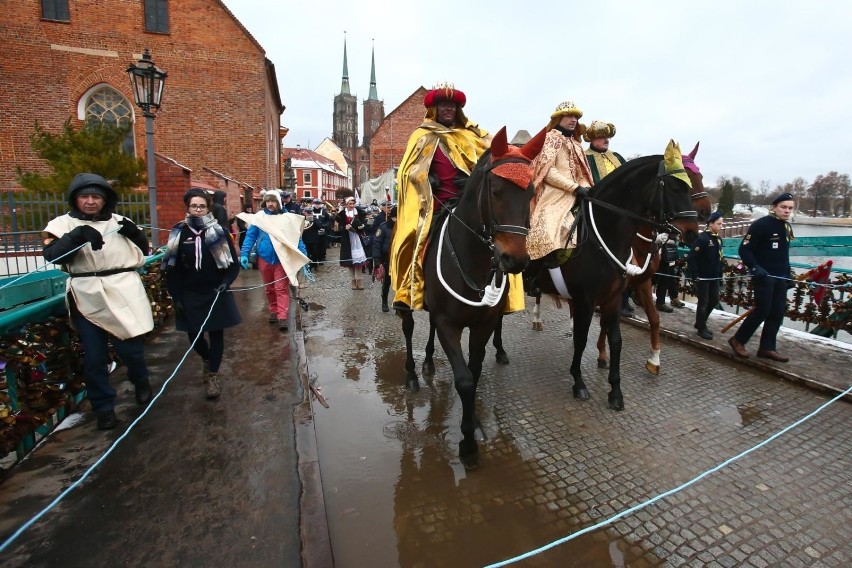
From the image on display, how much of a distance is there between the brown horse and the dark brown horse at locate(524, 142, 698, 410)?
1.13 feet

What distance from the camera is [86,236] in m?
3.38

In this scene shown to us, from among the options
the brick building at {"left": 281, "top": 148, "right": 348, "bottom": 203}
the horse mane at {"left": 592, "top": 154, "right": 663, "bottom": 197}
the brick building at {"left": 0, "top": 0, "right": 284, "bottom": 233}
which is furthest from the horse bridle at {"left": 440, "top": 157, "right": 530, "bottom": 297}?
the brick building at {"left": 281, "top": 148, "right": 348, "bottom": 203}

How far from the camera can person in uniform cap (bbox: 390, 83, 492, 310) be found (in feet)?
13.0

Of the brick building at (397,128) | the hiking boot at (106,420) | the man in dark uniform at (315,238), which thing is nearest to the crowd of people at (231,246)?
the hiking boot at (106,420)

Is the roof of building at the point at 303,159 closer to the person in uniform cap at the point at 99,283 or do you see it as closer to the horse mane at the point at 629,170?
the person in uniform cap at the point at 99,283

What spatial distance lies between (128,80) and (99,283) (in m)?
17.7

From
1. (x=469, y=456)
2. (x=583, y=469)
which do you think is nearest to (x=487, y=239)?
(x=469, y=456)

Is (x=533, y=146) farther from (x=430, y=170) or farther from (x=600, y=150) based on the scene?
(x=600, y=150)

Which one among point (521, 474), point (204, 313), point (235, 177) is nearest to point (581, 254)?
point (521, 474)

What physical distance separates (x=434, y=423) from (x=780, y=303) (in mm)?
4544

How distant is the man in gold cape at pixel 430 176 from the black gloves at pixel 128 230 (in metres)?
2.29

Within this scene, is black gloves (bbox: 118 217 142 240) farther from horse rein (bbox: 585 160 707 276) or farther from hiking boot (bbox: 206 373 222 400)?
horse rein (bbox: 585 160 707 276)

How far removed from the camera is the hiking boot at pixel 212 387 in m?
4.28

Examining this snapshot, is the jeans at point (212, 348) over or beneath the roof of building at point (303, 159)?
beneath
